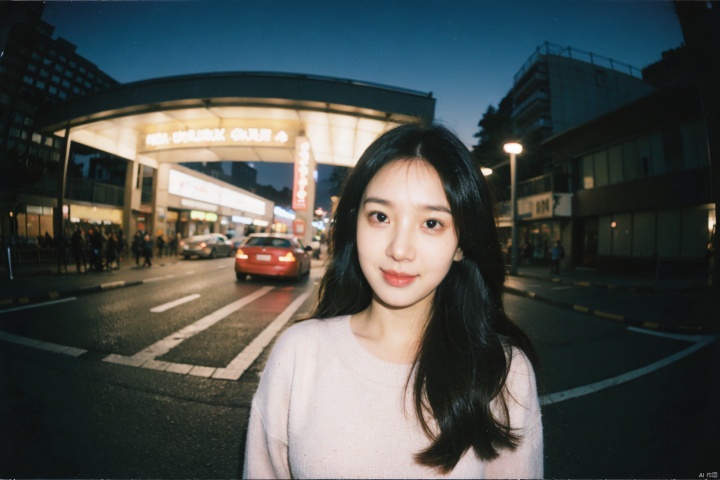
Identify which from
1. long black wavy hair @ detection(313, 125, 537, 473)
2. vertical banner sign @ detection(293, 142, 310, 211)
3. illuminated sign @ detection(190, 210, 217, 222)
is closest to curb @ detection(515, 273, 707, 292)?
long black wavy hair @ detection(313, 125, 537, 473)

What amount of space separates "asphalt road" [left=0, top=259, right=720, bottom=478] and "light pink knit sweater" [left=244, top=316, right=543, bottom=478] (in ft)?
4.09

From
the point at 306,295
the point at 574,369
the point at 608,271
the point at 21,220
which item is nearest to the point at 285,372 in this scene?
the point at 21,220

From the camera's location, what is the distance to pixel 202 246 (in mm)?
19391

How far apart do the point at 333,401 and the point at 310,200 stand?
1597 cm

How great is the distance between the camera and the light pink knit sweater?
0.98 m

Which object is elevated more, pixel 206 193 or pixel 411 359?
pixel 206 193

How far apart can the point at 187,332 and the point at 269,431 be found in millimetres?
4463

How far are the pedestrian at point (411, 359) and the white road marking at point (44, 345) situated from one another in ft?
13.1

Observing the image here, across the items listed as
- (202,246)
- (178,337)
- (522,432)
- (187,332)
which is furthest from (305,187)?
(522,432)

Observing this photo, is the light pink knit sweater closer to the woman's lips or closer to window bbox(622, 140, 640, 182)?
the woman's lips

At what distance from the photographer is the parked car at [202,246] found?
747 inches

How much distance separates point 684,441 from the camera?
226 cm

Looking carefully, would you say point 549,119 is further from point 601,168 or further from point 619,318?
point 619,318

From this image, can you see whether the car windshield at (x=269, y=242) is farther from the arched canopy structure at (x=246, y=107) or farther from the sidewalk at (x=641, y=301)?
the sidewalk at (x=641, y=301)
